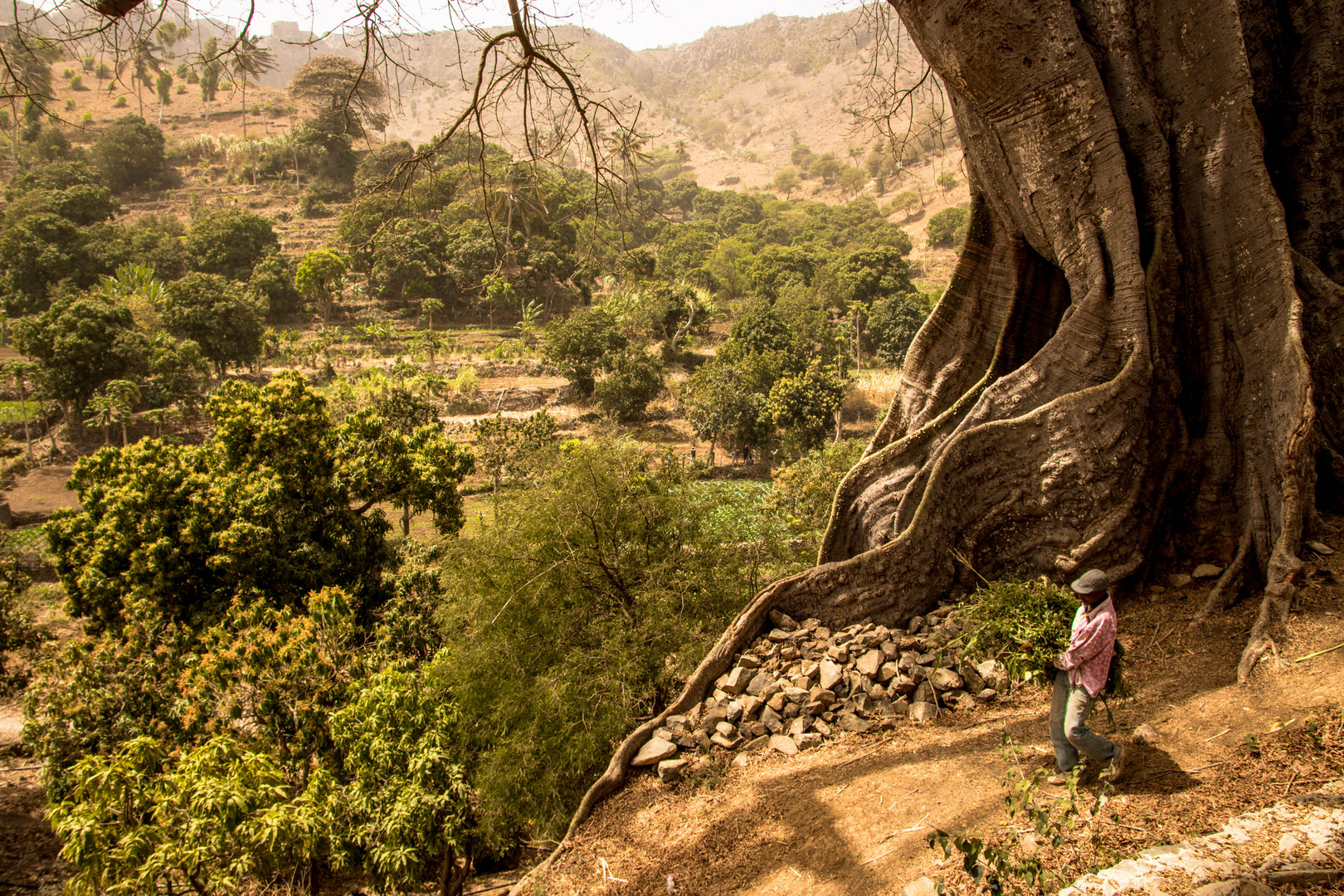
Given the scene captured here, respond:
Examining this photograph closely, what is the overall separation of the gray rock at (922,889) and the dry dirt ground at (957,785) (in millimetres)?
88

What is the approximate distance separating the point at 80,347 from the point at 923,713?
3702cm

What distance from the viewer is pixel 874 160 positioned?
331 ft

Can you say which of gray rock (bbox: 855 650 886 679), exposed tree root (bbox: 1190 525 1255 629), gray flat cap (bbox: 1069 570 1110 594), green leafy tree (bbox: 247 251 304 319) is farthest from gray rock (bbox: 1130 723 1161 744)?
green leafy tree (bbox: 247 251 304 319)

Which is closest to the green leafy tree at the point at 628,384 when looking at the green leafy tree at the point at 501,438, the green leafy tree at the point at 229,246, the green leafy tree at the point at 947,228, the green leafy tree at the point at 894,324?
the green leafy tree at the point at 501,438

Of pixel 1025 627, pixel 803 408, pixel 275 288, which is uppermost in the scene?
pixel 275 288

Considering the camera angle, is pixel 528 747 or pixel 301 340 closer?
pixel 528 747

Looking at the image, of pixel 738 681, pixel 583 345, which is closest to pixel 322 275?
pixel 583 345

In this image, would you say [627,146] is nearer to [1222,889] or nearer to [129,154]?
[1222,889]

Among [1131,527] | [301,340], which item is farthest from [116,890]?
[301,340]

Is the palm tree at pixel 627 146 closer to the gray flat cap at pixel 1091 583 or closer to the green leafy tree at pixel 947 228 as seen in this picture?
the gray flat cap at pixel 1091 583

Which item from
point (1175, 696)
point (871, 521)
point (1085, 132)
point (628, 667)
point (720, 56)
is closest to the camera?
point (1175, 696)

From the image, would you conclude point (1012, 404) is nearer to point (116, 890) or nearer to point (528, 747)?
point (528, 747)

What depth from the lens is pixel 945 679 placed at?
4.66 metres

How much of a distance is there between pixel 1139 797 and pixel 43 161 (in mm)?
95377
